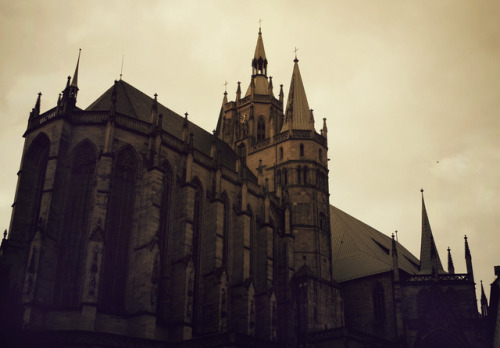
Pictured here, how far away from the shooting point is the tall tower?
45469 millimetres

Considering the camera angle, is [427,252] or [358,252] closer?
[427,252]

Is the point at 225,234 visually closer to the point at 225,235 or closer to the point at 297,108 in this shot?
the point at 225,235

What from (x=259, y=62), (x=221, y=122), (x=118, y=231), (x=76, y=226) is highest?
(x=259, y=62)

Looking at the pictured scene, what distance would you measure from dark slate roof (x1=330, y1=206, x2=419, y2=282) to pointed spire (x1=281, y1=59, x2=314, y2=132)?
1133 centimetres

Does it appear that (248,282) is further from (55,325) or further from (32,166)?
(32,166)

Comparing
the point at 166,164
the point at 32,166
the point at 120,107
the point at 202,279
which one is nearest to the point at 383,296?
the point at 202,279

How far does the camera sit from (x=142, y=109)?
42969 millimetres

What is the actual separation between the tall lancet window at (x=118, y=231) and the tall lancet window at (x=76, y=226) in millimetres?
1309

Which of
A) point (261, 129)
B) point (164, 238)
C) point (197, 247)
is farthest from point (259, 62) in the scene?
point (164, 238)

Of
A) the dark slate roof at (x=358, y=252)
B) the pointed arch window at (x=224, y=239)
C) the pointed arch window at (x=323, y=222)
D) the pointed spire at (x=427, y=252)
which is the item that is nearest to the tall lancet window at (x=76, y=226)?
the pointed arch window at (x=224, y=239)

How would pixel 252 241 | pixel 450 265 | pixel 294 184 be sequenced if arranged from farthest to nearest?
pixel 450 265
pixel 294 184
pixel 252 241

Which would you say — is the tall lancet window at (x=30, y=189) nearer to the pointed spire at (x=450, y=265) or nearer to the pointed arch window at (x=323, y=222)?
the pointed arch window at (x=323, y=222)

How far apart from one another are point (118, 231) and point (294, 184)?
759 inches

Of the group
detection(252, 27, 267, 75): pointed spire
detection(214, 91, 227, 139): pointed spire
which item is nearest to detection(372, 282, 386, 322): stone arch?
detection(214, 91, 227, 139): pointed spire
